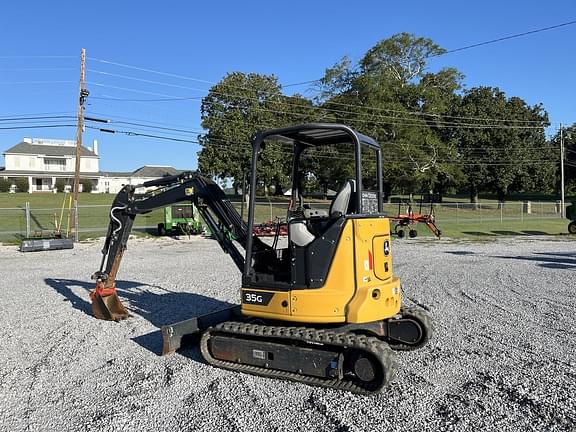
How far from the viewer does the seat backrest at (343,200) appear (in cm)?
555

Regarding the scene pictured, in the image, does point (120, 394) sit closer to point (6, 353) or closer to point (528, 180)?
point (6, 353)

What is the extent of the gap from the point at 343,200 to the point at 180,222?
20306 millimetres

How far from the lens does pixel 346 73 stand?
51.8m

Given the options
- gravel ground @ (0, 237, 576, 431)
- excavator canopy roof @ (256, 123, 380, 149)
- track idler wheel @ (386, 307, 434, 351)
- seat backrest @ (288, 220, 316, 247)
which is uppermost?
excavator canopy roof @ (256, 123, 380, 149)

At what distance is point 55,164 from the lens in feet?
267

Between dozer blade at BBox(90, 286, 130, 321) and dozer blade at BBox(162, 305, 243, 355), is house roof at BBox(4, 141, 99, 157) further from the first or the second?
dozer blade at BBox(162, 305, 243, 355)

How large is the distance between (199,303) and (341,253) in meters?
5.06

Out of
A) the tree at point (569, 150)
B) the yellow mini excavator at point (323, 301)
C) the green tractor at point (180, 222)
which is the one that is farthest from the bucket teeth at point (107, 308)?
the tree at point (569, 150)

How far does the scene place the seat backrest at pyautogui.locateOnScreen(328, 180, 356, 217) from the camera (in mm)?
5555

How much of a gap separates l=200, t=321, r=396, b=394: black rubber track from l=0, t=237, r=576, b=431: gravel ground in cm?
9

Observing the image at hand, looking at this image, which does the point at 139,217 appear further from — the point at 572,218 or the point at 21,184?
the point at 21,184

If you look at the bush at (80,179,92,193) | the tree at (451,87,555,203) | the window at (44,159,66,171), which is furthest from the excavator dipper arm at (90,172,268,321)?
the window at (44,159,66,171)

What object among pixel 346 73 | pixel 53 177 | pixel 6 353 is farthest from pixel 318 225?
pixel 53 177

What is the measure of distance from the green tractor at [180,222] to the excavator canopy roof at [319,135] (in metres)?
18.8
